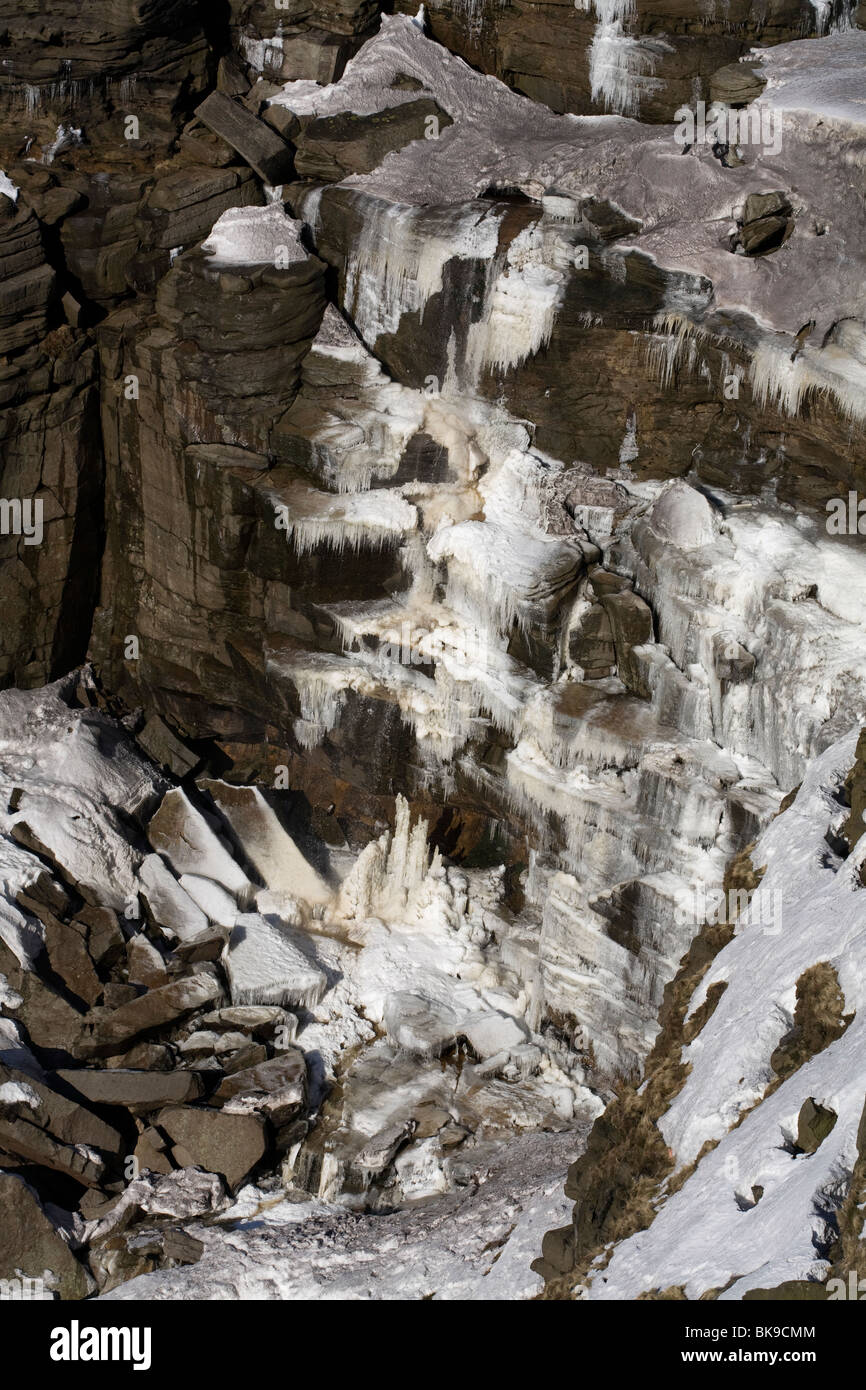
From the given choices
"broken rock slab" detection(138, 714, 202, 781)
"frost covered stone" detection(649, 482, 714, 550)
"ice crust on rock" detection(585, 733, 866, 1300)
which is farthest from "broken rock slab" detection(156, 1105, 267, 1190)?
"frost covered stone" detection(649, 482, 714, 550)

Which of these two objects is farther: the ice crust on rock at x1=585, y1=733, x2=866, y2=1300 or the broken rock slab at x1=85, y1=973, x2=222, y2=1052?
the broken rock slab at x1=85, y1=973, x2=222, y2=1052

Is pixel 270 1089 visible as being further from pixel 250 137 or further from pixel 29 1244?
pixel 250 137

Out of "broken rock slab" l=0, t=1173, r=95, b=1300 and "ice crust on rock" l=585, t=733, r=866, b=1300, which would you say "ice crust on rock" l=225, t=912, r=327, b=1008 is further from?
"ice crust on rock" l=585, t=733, r=866, b=1300

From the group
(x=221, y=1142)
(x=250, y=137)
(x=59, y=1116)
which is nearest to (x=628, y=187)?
(x=250, y=137)

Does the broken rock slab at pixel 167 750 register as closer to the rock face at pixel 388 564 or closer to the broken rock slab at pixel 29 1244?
the rock face at pixel 388 564

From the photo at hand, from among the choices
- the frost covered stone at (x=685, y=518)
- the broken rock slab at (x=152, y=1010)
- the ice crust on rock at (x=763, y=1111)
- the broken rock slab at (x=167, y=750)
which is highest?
the frost covered stone at (x=685, y=518)

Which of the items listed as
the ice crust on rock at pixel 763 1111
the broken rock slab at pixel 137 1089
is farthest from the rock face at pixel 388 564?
the ice crust on rock at pixel 763 1111

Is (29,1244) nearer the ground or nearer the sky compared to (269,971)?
nearer the ground

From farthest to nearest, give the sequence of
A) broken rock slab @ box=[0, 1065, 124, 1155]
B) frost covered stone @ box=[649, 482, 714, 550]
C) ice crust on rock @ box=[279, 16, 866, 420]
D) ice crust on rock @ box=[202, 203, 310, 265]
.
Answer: ice crust on rock @ box=[202, 203, 310, 265] < ice crust on rock @ box=[279, 16, 866, 420] < frost covered stone @ box=[649, 482, 714, 550] < broken rock slab @ box=[0, 1065, 124, 1155]

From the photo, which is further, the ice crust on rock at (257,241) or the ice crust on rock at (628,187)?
the ice crust on rock at (257,241)

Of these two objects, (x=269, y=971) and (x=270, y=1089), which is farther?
(x=269, y=971)
